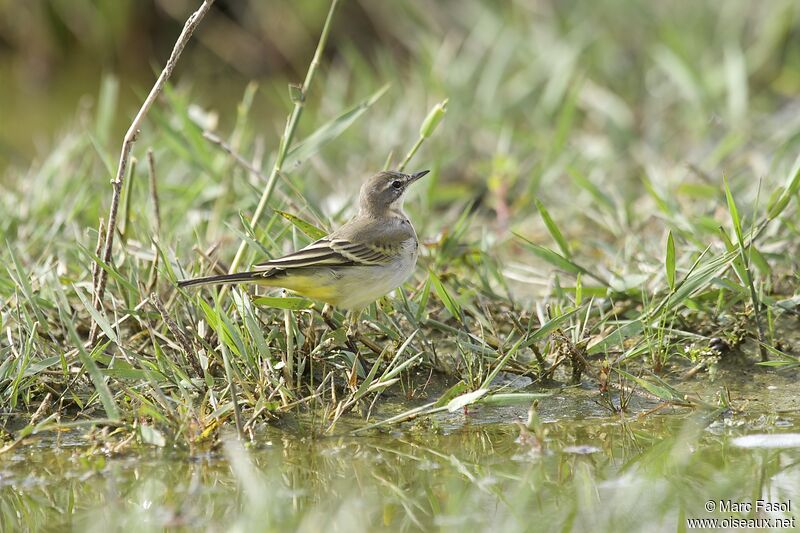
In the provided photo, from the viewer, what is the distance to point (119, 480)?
439cm

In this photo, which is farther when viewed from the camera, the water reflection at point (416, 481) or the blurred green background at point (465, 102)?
the blurred green background at point (465, 102)

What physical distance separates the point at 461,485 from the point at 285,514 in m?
0.70

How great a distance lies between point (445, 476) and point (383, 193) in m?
2.27

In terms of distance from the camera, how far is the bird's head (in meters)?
6.21

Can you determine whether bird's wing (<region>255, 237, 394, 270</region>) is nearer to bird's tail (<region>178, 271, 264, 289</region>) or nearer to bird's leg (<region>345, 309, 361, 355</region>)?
bird's tail (<region>178, 271, 264, 289</region>)

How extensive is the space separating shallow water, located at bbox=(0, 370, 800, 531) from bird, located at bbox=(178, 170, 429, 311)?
2.21 ft

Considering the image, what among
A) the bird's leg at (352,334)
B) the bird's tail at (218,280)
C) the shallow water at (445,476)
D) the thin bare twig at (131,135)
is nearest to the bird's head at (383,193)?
the bird's leg at (352,334)

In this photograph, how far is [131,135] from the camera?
511 cm

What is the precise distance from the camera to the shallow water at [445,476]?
13.0 ft

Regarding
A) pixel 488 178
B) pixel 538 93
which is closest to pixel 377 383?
pixel 488 178

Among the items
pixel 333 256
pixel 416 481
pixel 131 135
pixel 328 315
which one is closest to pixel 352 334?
pixel 328 315

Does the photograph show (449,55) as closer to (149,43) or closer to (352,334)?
(149,43)

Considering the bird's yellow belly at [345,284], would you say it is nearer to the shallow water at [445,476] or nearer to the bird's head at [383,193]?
the shallow water at [445,476]

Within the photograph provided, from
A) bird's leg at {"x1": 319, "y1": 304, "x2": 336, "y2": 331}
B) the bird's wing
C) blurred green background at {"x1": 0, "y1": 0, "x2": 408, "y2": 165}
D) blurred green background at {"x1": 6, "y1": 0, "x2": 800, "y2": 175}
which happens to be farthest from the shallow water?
blurred green background at {"x1": 0, "y1": 0, "x2": 408, "y2": 165}
